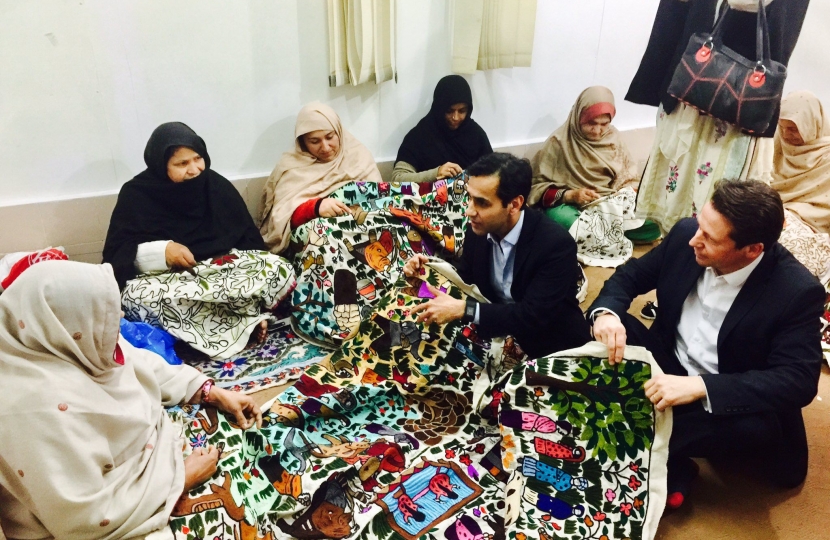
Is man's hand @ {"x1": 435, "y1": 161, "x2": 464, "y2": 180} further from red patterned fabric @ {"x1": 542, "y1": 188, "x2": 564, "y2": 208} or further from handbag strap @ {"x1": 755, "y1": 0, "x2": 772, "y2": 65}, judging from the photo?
handbag strap @ {"x1": 755, "y1": 0, "x2": 772, "y2": 65}

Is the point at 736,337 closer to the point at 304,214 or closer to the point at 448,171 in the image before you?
the point at 448,171

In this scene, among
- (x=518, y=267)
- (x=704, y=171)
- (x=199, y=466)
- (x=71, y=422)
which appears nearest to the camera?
(x=71, y=422)

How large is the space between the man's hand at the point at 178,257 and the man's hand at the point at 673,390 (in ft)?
6.05

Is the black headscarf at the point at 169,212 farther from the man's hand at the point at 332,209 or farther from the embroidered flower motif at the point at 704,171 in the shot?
the embroidered flower motif at the point at 704,171

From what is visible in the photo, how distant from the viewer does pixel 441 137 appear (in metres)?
3.30

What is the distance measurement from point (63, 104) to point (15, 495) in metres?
2.02

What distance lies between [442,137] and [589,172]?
945mm

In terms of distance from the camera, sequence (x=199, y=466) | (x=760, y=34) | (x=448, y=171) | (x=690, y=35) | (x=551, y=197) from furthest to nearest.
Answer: (x=551, y=197), (x=448, y=171), (x=690, y=35), (x=760, y=34), (x=199, y=466)

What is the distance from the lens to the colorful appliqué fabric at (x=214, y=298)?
7.57 ft

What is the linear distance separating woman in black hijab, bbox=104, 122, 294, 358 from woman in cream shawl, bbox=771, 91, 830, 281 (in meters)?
2.59

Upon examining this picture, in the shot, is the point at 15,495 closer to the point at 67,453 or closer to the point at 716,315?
the point at 67,453

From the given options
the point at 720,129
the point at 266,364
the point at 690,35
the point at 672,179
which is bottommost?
the point at 266,364

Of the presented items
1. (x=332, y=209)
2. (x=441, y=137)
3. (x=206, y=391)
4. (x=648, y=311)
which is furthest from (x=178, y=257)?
(x=648, y=311)

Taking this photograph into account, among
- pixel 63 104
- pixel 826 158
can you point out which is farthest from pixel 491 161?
pixel 826 158
